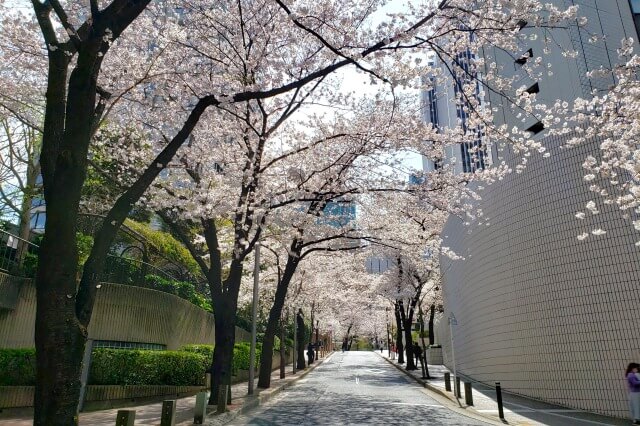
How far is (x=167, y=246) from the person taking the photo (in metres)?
24.4

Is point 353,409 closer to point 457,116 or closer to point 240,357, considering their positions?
point 240,357

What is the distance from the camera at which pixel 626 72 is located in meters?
8.70

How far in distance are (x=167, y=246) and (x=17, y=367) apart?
1439 cm

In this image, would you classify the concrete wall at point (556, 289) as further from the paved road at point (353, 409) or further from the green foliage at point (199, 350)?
the green foliage at point (199, 350)

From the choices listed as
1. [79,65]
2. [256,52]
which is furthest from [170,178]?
[79,65]

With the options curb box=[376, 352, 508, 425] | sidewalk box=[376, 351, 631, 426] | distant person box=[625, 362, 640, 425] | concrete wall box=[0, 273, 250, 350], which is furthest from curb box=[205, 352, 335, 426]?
distant person box=[625, 362, 640, 425]

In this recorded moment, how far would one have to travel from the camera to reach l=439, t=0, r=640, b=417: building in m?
11.9

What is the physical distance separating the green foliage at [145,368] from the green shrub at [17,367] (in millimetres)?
2010

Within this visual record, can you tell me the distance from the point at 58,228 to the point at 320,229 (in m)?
12.2

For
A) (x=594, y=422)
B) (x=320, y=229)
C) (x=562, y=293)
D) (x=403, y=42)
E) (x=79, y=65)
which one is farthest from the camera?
(x=320, y=229)

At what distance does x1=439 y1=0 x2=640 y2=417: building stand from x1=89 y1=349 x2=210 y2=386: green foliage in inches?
451

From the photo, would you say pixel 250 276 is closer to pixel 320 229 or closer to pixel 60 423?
pixel 320 229

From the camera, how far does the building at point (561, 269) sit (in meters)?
11.9

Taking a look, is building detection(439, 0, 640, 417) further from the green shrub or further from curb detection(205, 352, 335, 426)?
the green shrub
